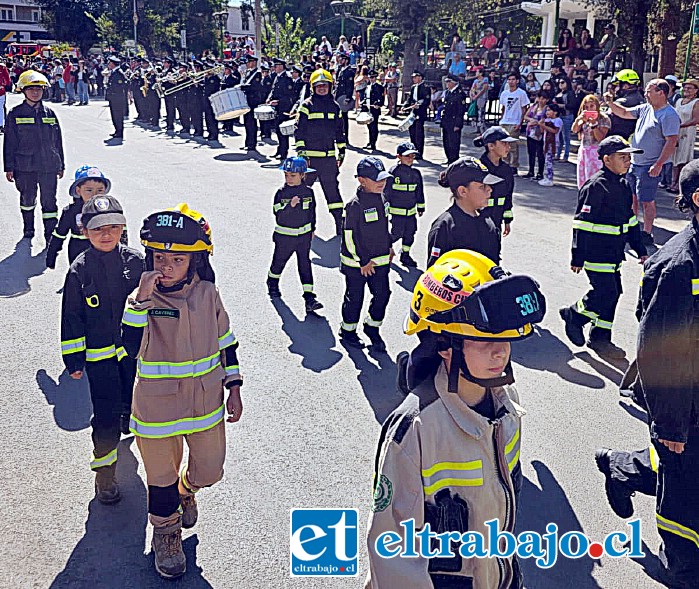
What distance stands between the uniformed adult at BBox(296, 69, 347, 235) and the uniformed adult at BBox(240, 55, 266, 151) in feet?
28.6

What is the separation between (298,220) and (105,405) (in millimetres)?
3925

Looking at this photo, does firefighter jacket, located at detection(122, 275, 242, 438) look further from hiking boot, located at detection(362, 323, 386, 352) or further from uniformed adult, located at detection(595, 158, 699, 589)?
hiking boot, located at detection(362, 323, 386, 352)

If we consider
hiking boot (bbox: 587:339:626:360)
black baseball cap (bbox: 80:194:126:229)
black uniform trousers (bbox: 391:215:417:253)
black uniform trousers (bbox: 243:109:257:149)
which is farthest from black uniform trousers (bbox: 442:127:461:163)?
black baseball cap (bbox: 80:194:126:229)

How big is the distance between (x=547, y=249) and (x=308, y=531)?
6965 mm

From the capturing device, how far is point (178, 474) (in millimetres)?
4160

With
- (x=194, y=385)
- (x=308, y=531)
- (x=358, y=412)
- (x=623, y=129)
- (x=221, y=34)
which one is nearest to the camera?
(x=194, y=385)

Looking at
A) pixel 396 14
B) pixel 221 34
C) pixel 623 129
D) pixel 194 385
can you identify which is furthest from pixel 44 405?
pixel 221 34

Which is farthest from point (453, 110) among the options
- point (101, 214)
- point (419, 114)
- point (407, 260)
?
point (101, 214)

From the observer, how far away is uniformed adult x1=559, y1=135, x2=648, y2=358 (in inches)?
264

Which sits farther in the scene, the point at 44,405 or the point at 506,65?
the point at 506,65

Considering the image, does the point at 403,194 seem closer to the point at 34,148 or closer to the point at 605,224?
the point at 605,224

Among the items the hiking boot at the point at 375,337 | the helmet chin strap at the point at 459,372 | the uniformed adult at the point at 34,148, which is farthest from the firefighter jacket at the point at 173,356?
the uniformed adult at the point at 34,148

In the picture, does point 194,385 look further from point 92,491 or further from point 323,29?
point 323,29

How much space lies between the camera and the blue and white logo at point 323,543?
425cm
